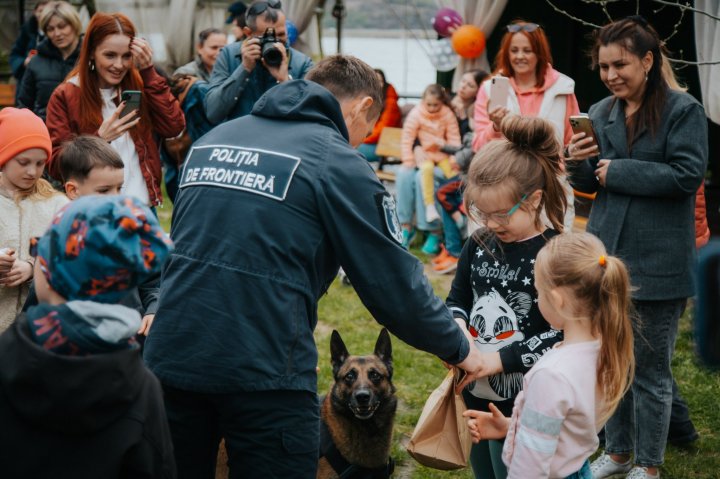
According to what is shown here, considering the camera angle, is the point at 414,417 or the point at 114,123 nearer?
the point at 114,123

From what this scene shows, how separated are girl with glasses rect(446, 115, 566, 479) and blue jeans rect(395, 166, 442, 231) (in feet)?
19.6

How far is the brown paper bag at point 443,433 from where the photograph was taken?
3.03 m

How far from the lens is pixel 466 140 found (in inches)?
343

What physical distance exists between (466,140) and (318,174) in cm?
631

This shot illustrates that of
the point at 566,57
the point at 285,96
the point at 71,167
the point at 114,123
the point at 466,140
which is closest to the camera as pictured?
the point at 285,96

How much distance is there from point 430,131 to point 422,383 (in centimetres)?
415

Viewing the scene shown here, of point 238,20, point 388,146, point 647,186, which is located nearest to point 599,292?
point 647,186

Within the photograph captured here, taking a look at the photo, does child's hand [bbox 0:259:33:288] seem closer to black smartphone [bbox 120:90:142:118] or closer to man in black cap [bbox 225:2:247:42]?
black smartphone [bbox 120:90:142:118]

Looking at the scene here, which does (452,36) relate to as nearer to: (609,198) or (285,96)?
(609,198)

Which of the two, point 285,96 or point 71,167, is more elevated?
point 285,96

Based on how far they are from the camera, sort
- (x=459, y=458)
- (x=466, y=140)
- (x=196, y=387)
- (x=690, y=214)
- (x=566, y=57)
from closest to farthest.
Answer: (x=196, y=387) < (x=459, y=458) < (x=690, y=214) < (x=466, y=140) < (x=566, y=57)

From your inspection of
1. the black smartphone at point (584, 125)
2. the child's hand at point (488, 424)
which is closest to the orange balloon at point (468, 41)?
the black smartphone at point (584, 125)

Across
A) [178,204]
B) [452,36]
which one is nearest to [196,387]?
[178,204]

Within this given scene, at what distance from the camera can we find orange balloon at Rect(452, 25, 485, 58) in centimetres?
927
